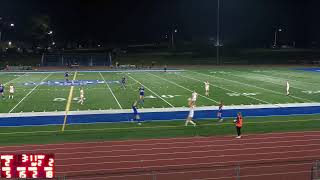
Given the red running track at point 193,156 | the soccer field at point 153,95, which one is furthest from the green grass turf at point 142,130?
the soccer field at point 153,95

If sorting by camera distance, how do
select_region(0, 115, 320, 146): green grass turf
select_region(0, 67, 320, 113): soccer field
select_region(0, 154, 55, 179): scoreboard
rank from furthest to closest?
select_region(0, 67, 320, 113): soccer field
select_region(0, 115, 320, 146): green grass turf
select_region(0, 154, 55, 179): scoreboard

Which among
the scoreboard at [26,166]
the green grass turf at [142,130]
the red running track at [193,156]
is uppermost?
the scoreboard at [26,166]

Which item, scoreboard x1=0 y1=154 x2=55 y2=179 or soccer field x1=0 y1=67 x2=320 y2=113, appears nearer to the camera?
scoreboard x1=0 y1=154 x2=55 y2=179

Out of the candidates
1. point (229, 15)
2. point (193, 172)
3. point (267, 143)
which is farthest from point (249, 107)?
point (229, 15)

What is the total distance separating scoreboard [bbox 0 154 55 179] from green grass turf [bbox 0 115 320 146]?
29.9ft

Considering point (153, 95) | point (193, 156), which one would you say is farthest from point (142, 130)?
point (153, 95)

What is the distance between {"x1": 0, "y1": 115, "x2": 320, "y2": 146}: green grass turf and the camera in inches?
738

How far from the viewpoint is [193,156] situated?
15.9 m

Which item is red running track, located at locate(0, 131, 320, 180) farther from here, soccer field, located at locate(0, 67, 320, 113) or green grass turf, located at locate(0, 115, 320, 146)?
soccer field, located at locate(0, 67, 320, 113)

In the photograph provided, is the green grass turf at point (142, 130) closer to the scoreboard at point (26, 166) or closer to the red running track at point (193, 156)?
the red running track at point (193, 156)

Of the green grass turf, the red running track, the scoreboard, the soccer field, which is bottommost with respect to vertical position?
the red running track

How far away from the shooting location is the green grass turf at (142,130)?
61.5 feet

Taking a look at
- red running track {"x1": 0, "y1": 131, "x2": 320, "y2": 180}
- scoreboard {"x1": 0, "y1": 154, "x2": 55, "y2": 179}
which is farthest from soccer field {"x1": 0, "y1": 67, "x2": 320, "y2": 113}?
scoreboard {"x1": 0, "y1": 154, "x2": 55, "y2": 179}

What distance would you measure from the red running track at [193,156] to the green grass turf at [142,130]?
101cm
